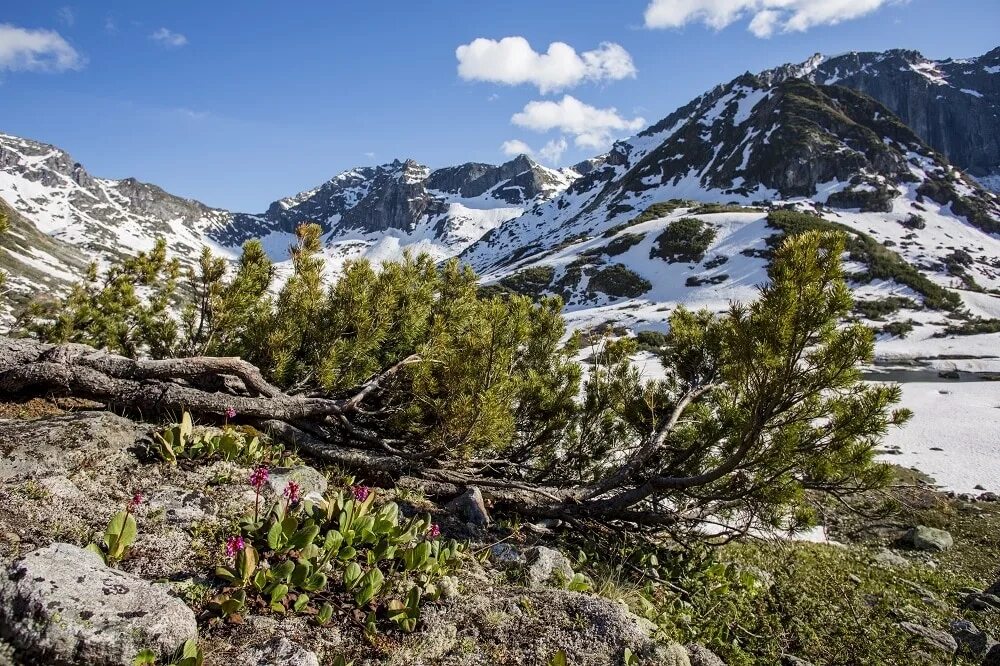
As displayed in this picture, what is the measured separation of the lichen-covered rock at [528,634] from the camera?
9.42 feet

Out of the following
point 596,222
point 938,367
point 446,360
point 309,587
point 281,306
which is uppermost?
point 596,222

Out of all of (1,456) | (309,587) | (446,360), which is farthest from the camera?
(446,360)

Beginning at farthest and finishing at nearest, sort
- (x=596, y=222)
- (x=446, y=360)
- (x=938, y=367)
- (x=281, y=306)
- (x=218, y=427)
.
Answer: (x=596, y=222), (x=938, y=367), (x=281, y=306), (x=218, y=427), (x=446, y=360)

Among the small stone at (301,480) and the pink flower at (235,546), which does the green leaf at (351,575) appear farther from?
the small stone at (301,480)

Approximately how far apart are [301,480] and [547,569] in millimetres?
2225

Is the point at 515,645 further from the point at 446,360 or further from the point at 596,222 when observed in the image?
the point at 596,222

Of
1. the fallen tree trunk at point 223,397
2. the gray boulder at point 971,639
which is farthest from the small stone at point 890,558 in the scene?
the fallen tree trunk at point 223,397

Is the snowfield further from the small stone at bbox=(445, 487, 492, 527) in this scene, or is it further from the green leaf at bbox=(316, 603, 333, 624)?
the green leaf at bbox=(316, 603, 333, 624)

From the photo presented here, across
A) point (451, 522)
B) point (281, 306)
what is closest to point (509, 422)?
point (451, 522)

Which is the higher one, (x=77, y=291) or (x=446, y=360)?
(x=77, y=291)

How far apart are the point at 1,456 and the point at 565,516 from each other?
4517mm

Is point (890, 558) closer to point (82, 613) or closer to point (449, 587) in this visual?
point (449, 587)

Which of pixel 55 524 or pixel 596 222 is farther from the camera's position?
pixel 596 222

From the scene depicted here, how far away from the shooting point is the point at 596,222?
427 ft
